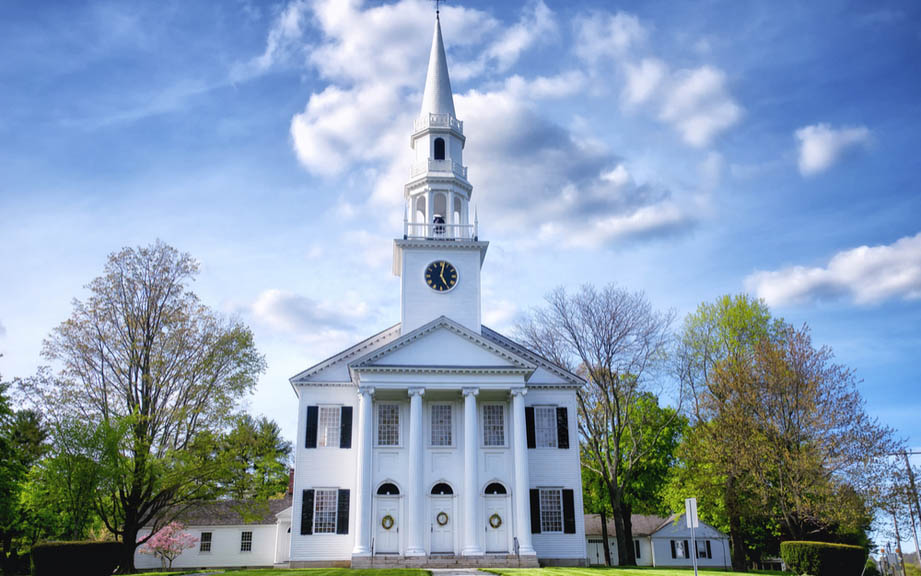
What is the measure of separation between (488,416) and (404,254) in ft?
30.5

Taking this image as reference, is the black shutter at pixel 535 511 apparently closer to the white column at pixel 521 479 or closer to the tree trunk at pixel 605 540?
the white column at pixel 521 479

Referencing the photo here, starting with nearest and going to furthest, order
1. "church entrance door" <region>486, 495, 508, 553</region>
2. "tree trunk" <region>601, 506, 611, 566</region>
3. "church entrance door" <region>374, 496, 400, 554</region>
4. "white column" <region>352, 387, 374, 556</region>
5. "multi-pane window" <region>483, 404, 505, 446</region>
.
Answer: "white column" <region>352, 387, 374, 556</region>, "church entrance door" <region>374, 496, 400, 554</region>, "church entrance door" <region>486, 495, 508, 553</region>, "multi-pane window" <region>483, 404, 505, 446</region>, "tree trunk" <region>601, 506, 611, 566</region>

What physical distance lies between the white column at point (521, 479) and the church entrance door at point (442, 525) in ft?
9.83

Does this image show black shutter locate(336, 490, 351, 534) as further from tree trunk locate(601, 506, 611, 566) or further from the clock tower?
tree trunk locate(601, 506, 611, 566)

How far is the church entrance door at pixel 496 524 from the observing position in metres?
30.5

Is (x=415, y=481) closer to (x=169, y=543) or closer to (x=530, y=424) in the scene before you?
(x=530, y=424)

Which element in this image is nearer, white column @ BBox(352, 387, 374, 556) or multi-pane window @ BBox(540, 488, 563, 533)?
white column @ BBox(352, 387, 374, 556)

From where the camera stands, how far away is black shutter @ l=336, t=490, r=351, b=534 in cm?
3072

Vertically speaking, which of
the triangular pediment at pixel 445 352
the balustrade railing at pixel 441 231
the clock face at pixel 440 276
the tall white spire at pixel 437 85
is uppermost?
the tall white spire at pixel 437 85

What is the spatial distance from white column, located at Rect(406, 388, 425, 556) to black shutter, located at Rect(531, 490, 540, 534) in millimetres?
5128

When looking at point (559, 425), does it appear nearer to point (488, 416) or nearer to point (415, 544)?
point (488, 416)

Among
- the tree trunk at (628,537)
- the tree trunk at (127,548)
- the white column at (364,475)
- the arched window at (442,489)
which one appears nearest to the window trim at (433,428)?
the arched window at (442,489)

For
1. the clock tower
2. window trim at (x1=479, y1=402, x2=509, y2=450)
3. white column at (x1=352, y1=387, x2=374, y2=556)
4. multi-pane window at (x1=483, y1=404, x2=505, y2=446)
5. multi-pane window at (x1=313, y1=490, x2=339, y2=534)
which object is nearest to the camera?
white column at (x1=352, y1=387, x2=374, y2=556)

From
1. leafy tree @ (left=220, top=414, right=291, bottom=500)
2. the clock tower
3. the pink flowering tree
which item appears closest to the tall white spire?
the clock tower
